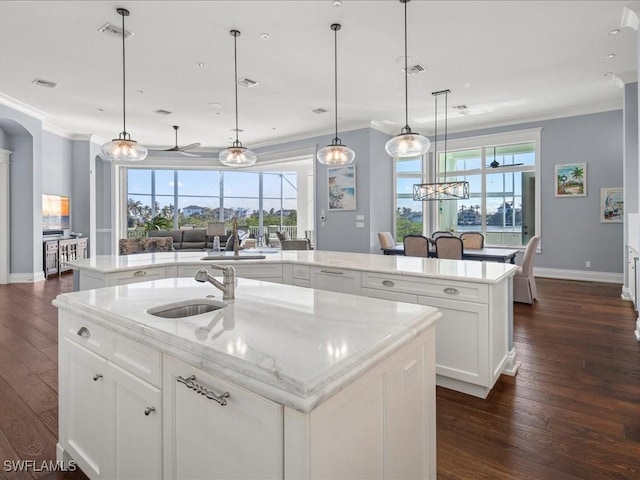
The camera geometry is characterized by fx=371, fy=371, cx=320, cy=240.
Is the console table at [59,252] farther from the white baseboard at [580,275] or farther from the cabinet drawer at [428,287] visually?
the white baseboard at [580,275]

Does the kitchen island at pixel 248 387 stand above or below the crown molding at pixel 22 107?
below

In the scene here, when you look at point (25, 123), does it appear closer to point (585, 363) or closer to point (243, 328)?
point (243, 328)

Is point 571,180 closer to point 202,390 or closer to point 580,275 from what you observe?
point 580,275

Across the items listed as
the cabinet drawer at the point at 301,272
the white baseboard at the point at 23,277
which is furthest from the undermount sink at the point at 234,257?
the white baseboard at the point at 23,277

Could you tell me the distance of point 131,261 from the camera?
3.35 meters

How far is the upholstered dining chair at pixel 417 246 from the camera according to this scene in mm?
5285

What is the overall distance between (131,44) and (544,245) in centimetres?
733

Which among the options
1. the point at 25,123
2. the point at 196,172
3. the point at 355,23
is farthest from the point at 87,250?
the point at 355,23

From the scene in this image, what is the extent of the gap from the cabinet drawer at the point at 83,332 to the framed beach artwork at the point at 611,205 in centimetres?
768

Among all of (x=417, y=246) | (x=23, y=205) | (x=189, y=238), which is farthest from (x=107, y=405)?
(x=189, y=238)

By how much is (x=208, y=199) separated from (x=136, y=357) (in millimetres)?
10994

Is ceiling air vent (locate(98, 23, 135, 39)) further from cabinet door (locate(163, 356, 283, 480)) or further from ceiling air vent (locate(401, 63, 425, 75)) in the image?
cabinet door (locate(163, 356, 283, 480))

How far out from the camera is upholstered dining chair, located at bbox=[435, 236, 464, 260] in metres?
4.89

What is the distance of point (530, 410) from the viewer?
227 cm
